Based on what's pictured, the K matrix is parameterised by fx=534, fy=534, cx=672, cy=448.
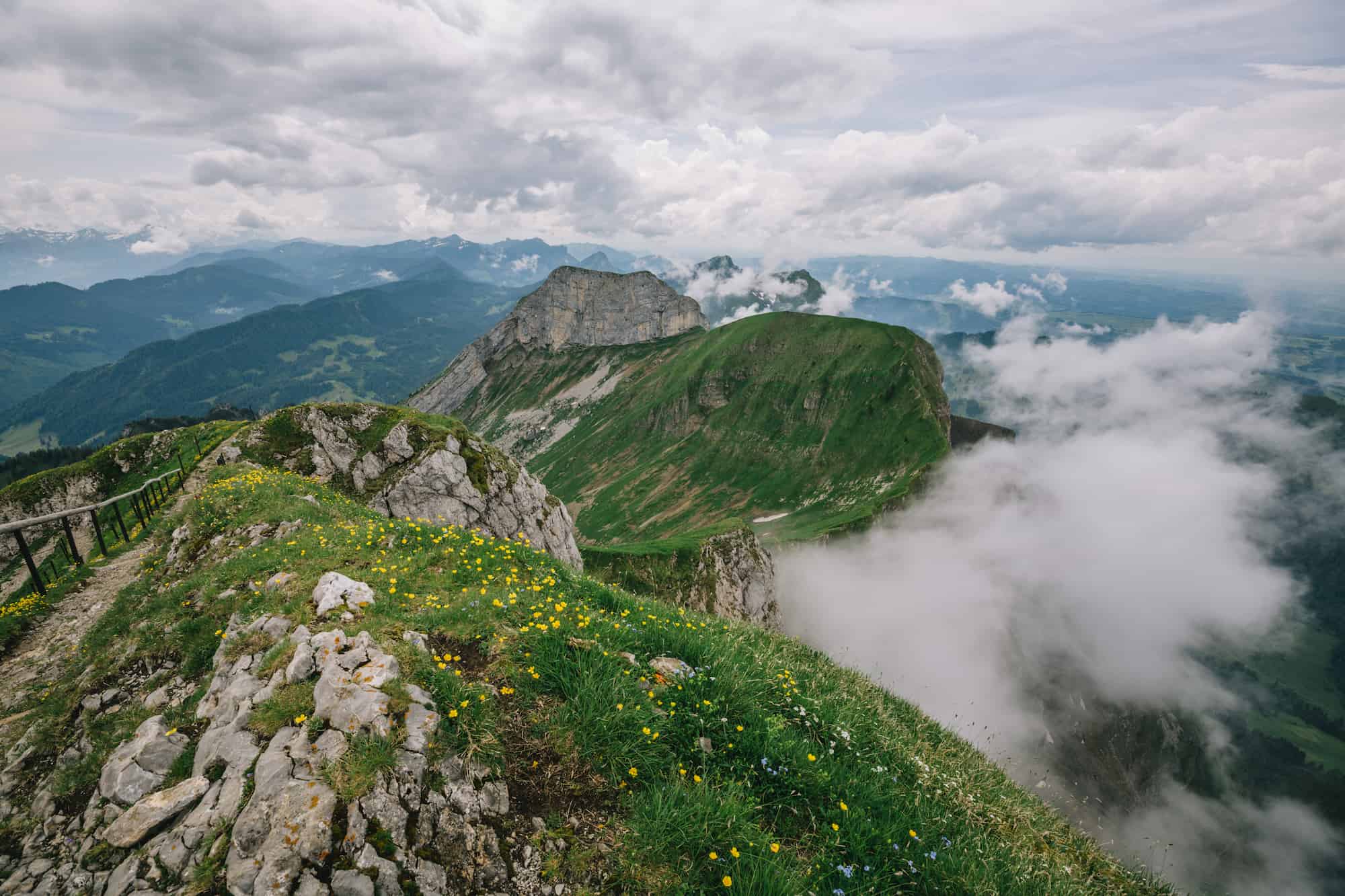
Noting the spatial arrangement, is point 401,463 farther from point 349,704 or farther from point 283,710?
point 349,704

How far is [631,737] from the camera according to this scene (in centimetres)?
736

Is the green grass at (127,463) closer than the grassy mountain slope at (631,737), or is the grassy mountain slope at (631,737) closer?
the grassy mountain slope at (631,737)

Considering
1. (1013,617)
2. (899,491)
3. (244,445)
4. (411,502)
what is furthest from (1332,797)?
(244,445)

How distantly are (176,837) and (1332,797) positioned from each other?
31809 centimetres

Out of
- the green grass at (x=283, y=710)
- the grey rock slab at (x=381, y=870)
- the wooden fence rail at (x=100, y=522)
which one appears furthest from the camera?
the wooden fence rail at (x=100, y=522)

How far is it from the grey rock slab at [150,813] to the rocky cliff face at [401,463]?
39.2m

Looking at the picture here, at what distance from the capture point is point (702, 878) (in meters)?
5.87

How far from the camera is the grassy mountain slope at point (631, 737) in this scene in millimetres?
6195

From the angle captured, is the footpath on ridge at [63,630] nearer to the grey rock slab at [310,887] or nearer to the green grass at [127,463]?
the grey rock slab at [310,887]

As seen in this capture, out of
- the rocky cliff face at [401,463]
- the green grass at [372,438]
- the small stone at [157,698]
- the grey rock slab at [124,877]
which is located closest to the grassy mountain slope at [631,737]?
the small stone at [157,698]

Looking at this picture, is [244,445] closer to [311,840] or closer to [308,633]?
[308,633]

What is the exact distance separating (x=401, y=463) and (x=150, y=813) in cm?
5156

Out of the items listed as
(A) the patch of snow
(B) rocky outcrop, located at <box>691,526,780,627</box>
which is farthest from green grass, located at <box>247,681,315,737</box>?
(A) the patch of snow

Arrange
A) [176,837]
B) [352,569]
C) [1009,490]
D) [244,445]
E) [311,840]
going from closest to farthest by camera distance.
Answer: [311,840]
[176,837]
[352,569]
[244,445]
[1009,490]
